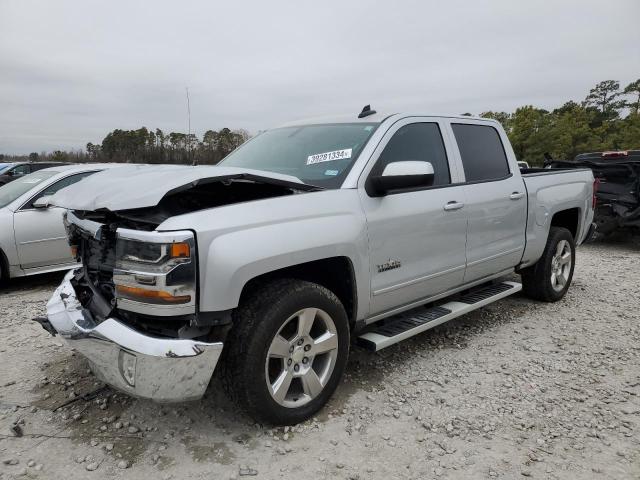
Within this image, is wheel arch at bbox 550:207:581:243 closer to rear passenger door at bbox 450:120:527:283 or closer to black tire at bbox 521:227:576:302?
black tire at bbox 521:227:576:302

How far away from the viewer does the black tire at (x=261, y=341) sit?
2.46 meters

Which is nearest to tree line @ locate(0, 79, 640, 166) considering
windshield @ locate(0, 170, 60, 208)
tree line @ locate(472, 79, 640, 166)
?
tree line @ locate(472, 79, 640, 166)

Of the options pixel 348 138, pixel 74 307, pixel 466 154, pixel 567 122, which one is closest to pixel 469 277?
pixel 466 154

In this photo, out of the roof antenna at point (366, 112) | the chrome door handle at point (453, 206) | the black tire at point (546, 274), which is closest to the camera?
the chrome door handle at point (453, 206)

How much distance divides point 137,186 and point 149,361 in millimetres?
925

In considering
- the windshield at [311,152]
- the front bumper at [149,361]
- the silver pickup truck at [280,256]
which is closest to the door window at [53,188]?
the windshield at [311,152]

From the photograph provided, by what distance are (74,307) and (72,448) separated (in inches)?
30.2

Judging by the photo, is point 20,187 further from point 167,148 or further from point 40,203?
point 167,148

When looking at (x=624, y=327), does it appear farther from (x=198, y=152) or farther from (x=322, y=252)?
(x=198, y=152)

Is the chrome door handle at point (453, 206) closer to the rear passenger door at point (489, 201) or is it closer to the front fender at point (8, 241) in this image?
the rear passenger door at point (489, 201)

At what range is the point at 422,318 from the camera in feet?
11.6

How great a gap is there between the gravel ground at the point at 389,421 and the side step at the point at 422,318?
34 centimetres

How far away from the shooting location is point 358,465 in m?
2.44

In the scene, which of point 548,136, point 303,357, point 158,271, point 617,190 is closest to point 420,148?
point 303,357
